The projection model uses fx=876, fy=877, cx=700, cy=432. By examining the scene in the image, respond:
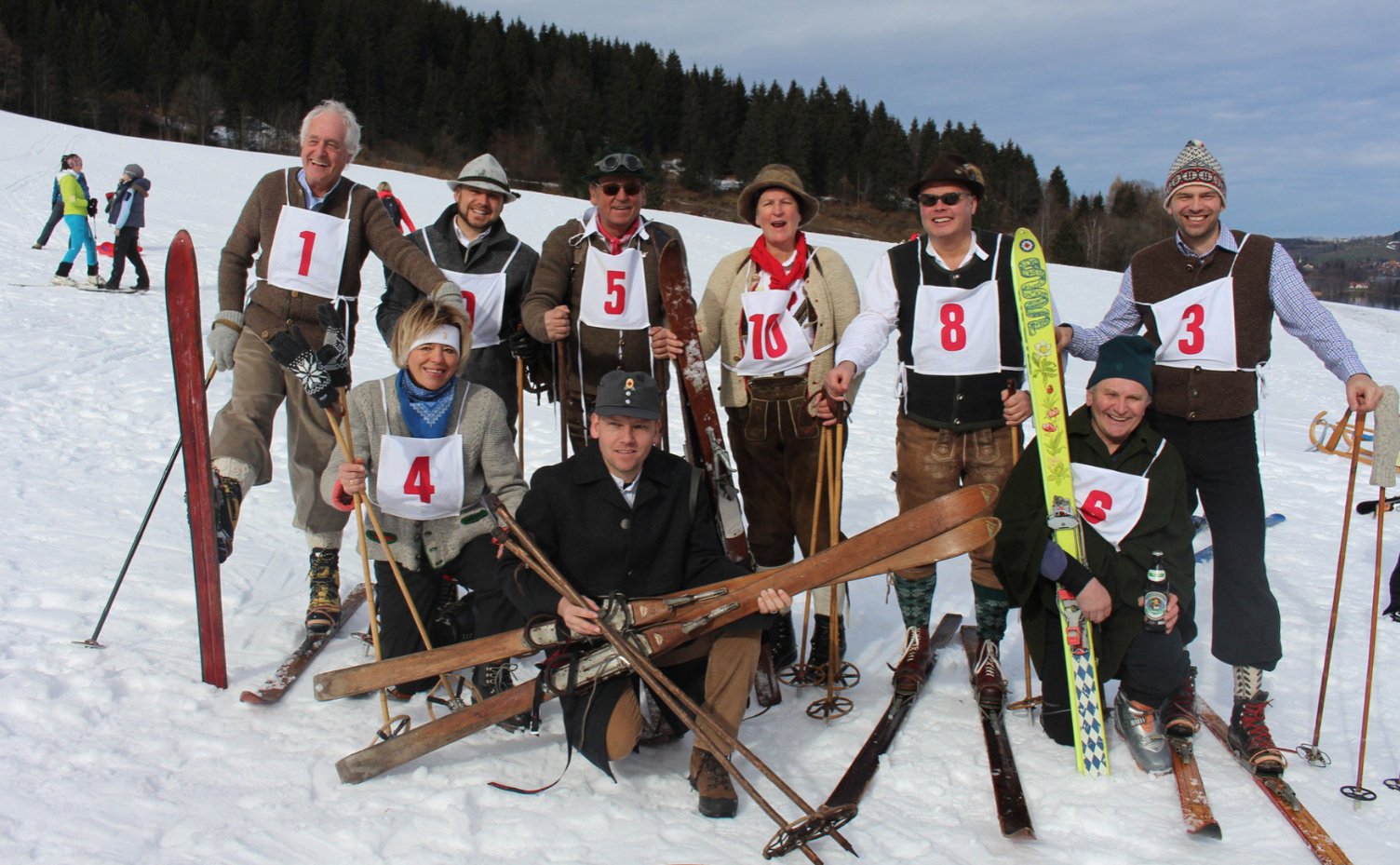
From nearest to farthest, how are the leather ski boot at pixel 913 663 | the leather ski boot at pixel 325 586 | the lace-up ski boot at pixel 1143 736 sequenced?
the lace-up ski boot at pixel 1143 736 → the leather ski boot at pixel 913 663 → the leather ski boot at pixel 325 586

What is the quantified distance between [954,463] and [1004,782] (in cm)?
124

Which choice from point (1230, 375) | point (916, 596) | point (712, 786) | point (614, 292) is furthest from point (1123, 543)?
point (614, 292)

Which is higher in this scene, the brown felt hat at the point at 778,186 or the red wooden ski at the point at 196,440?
the brown felt hat at the point at 778,186

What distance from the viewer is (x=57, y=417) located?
679cm

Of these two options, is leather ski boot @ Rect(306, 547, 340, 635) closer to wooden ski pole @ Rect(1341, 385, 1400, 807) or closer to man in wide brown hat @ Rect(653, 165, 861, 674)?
man in wide brown hat @ Rect(653, 165, 861, 674)

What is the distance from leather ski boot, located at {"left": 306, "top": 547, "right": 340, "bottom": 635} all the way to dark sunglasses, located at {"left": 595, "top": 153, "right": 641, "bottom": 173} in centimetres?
213

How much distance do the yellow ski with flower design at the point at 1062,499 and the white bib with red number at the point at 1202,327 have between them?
17.6 inches

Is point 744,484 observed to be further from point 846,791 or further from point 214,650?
point 214,650

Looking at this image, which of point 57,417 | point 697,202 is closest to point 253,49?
point 697,202

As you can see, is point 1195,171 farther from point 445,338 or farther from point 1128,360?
point 445,338

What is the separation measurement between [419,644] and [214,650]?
753mm

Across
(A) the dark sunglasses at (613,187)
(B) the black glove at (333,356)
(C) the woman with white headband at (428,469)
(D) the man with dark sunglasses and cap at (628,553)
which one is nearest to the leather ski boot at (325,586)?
(C) the woman with white headband at (428,469)

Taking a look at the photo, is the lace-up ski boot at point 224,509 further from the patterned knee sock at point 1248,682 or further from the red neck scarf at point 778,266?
the patterned knee sock at point 1248,682

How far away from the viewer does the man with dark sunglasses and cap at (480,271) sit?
411cm
